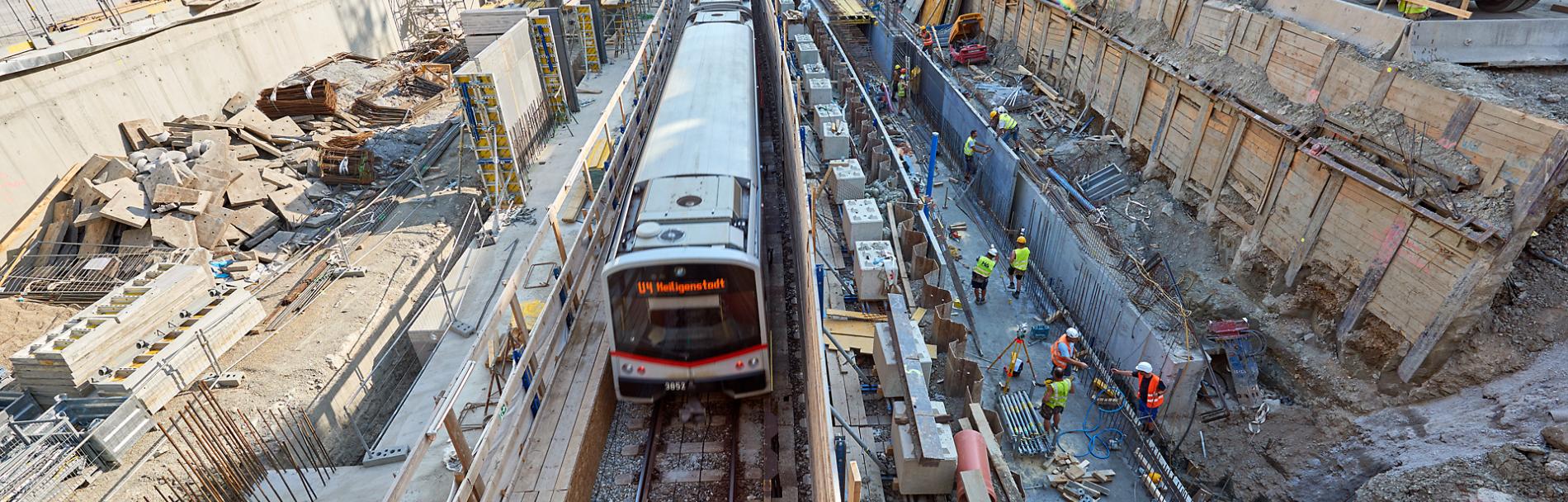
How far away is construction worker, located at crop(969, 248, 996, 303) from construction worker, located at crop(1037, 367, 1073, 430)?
281cm

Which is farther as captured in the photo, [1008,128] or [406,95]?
[406,95]

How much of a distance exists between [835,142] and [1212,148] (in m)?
8.21

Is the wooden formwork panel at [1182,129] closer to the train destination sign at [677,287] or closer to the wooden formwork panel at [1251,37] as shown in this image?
the wooden formwork panel at [1251,37]

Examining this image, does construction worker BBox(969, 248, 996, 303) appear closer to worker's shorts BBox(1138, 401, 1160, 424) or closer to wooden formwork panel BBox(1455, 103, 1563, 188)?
worker's shorts BBox(1138, 401, 1160, 424)

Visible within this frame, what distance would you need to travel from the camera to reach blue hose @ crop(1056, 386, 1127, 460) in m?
10.0

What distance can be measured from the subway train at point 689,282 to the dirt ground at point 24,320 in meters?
12.3

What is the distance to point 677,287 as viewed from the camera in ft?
24.1

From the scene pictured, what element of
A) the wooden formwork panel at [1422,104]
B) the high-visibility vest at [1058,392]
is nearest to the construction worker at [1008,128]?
the wooden formwork panel at [1422,104]

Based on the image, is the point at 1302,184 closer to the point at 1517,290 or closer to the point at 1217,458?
the point at 1517,290

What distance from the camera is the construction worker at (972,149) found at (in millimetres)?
17719

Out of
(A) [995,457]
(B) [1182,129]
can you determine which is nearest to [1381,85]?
(B) [1182,129]

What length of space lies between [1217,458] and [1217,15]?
400 inches

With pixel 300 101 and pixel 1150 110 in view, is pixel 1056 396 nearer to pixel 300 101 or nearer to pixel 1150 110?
pixel 1150 110

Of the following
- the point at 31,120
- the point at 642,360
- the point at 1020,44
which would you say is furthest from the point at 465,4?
the point at 642,360
